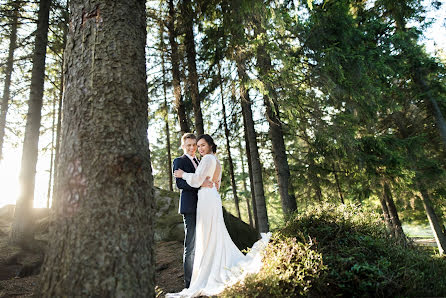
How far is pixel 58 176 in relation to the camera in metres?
1.99

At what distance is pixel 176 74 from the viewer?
858 cm

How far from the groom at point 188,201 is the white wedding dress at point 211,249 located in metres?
0.13

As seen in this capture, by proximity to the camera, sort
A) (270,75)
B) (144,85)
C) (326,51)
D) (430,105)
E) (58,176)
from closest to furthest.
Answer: (58,176) < (144,85) < (270,75) < (326,51) < (430,105)

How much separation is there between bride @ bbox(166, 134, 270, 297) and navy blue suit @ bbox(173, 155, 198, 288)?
4.9 inches

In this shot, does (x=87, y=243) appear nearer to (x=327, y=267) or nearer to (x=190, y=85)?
(x=327, y=267)

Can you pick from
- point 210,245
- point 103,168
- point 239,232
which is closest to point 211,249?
point 210,245

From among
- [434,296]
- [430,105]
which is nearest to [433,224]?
[430,105]

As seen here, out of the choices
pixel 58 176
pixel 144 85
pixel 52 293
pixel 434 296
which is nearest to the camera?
pixel 52 293

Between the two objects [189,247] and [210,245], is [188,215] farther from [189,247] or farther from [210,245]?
[210,245]

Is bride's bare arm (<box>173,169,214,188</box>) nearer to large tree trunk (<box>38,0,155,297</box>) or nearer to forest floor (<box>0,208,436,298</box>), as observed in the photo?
forest floor (<box>0,208,436,298</box>)

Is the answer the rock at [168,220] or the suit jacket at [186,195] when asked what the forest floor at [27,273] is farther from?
the suit jacket at [186,195]

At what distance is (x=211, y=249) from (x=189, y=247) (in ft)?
1.36

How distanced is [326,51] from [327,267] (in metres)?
6.97

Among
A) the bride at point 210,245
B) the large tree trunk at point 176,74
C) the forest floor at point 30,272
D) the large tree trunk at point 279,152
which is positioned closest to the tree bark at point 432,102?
the large tree trunk at point 279,152
